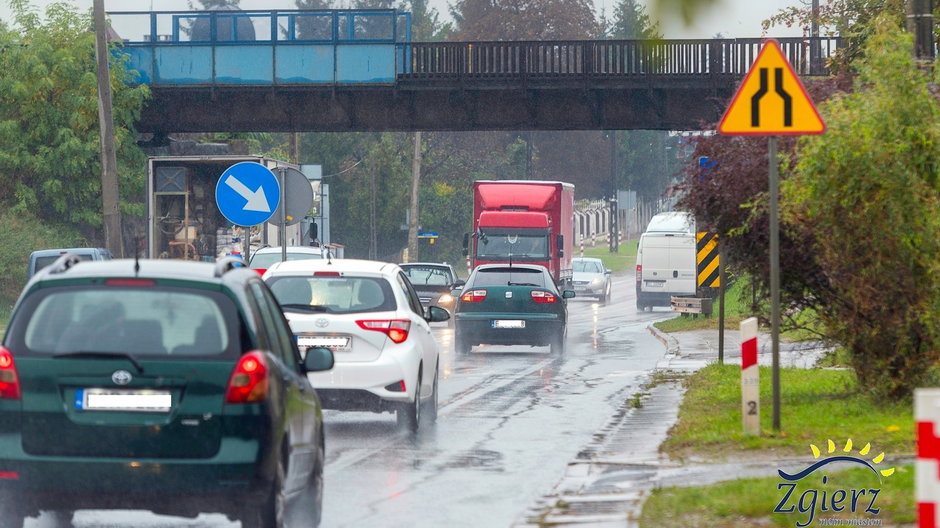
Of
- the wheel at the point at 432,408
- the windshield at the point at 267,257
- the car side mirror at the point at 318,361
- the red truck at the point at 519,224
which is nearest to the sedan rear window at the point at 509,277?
the windshield at the point at 267,257

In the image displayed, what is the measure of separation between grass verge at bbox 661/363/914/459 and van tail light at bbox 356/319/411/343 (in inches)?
102

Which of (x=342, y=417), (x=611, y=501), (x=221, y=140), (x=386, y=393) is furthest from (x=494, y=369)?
(x=221, y=140)

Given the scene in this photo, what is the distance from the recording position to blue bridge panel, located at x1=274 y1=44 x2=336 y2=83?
137ft

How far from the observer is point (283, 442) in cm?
827

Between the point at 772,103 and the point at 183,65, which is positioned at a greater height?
the point at 183,65

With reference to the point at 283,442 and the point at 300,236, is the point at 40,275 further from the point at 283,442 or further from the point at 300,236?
the point at 300,236

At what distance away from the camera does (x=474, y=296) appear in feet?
93.4

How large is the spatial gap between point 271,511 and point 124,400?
2.97 feet

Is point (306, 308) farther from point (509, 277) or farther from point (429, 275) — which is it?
point (429, 275)

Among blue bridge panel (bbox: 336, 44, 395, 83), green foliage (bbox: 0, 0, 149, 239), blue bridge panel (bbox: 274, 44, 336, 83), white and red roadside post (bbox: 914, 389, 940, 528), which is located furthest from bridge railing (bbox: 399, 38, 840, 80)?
white and red roadside post (bbox: 914, 389, 940, 528)

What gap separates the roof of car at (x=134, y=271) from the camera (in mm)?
8172

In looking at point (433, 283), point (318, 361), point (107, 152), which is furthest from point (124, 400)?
point (433, 283)

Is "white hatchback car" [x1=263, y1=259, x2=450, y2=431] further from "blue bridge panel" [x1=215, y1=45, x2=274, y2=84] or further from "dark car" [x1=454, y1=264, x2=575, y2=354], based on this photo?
"blue bridge panel" [x1=215, y1=45, x2=274, y2=84]

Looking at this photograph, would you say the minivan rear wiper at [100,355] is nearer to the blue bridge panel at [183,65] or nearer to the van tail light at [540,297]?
the van tail light at [540,297]
